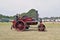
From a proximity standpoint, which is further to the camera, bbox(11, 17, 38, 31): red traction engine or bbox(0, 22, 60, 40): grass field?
bbox(11, 17, 38, 31): red traction engine

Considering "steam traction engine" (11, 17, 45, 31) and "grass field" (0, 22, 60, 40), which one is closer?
"grass field" (0, 22, 60, 40)

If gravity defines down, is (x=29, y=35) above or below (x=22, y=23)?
below

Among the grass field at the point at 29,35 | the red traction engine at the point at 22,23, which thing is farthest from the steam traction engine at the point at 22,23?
the grass field at the point at 29,35

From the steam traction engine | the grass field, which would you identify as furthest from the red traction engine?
the grass field

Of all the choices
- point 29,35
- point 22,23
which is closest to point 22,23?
point 22,23

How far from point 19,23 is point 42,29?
2.36m

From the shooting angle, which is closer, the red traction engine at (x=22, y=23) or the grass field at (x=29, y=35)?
the grass field at (x=29, y=35)

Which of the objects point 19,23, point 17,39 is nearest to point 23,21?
point 19,23

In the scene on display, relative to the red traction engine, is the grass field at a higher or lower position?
lower

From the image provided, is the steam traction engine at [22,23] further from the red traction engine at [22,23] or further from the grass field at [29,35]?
the grass field at [29,35]

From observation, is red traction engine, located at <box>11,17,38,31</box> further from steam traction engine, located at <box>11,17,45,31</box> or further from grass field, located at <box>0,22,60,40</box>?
grass field, located at <box>0,22,60,40</box>

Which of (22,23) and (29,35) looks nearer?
(29,35)

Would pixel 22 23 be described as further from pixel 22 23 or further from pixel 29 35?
pixel 29 35

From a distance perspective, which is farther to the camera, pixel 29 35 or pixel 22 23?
pixel 22 23
